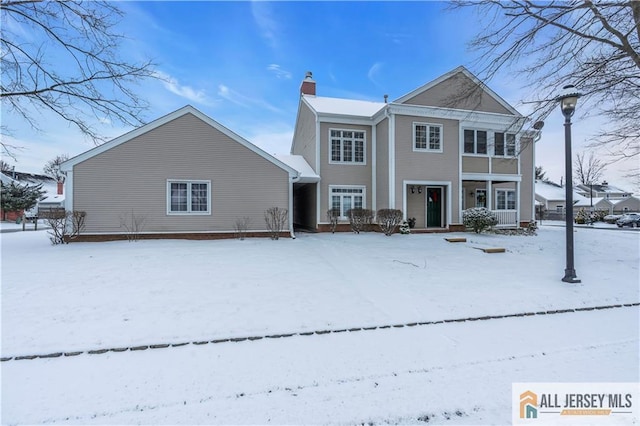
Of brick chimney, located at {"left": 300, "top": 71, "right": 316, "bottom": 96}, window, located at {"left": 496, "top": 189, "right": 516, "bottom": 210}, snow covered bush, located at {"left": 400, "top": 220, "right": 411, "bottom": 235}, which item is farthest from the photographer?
brick chimney, located at {"left": 300, "top": 71, "right": 316, "bottom": 96}

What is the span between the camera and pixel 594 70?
7.38m

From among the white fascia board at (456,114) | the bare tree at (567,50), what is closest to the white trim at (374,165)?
the white fascia board at (456,114)

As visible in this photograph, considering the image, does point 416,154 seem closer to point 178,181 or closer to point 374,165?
point 374,165

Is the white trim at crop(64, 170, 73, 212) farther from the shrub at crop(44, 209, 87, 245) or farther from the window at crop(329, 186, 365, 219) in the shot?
the window at crop(329, 186, 365, 219)

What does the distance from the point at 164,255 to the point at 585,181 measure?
6857 cm

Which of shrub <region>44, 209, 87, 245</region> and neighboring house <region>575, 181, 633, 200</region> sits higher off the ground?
neighboring house <region>575, 181, 633, 200</region>

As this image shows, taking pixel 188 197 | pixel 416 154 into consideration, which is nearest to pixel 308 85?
pixel 416 154

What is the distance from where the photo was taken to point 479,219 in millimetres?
14125

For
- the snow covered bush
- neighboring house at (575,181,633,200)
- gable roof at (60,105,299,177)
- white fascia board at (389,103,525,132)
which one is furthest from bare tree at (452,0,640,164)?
neighboring house at (575,181,633,200)

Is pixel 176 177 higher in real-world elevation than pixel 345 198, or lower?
higher

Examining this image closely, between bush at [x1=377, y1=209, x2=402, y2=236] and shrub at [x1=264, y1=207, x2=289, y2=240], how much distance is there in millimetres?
4347

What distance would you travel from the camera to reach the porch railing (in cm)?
1591

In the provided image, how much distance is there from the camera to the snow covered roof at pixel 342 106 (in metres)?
15.9

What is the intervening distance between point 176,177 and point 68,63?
4645 mm
